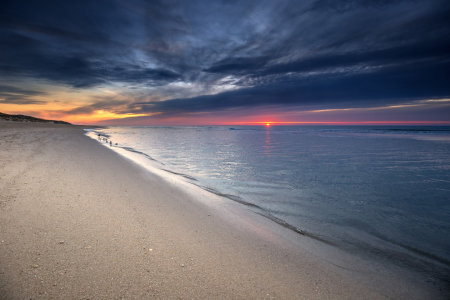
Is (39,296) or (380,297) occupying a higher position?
(39,296)

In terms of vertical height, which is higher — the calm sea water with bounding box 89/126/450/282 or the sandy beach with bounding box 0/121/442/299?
the sandy beach with bounding box 0/121/442/299

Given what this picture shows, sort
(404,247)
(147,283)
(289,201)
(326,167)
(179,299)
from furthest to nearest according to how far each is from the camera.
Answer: (326,167) < (289,201) < (404,247) < (147,283) < (179,299)

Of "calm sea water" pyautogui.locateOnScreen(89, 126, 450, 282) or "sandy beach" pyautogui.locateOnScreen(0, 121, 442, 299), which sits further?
"calm sea water" pyautogui.locateOnScreen(89, 126, 450, 282)

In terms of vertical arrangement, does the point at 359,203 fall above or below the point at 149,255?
below

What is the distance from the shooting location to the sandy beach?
231 centimetres

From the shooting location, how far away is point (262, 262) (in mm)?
3035

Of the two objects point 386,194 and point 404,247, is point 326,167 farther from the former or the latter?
point 404,247

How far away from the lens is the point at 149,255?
114 inches

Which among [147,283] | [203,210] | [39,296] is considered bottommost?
[203,210]

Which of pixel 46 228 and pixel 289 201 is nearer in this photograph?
pixel 46 228

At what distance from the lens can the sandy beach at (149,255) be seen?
7.57ft

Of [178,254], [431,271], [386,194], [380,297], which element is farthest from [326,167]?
[178,254]

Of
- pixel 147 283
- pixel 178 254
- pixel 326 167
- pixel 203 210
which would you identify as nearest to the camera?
pixel 147 283

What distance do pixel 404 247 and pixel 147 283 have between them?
4839 mm
